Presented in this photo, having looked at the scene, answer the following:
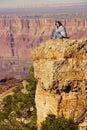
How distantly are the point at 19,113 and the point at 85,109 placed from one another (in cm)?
1124

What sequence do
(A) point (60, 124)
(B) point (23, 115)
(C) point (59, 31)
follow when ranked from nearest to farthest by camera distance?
(A) point (60, 124) → (C) point (59, 31) → (B) point (23, 115)

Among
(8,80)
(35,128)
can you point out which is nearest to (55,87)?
(35,128)

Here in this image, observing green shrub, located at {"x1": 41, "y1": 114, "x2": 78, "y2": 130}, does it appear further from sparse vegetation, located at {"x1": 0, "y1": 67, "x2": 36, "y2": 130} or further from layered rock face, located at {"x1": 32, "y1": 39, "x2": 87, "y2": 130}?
sparse vegetation, located at {"x1": 0, "y1": 67, "x2": 36, "y2": 130}

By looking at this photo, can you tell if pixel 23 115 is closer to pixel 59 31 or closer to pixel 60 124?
pixel 59 31

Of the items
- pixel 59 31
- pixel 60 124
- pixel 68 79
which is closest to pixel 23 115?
pixel 59 31

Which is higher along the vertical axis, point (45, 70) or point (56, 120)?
point (45, 70)

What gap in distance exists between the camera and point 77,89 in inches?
724

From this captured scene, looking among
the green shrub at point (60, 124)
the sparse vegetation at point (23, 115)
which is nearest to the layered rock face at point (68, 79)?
the green shrub at point (60, 124)

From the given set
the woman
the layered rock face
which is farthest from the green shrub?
the woman

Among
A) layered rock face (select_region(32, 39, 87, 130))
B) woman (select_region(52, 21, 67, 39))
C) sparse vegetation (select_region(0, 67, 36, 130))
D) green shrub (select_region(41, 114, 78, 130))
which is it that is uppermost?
woman (select_region(52, 21, 67, 39))

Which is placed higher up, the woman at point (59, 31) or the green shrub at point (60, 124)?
the woman at point (59, 31)

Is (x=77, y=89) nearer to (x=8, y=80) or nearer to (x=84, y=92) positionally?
(x=84, y=92)

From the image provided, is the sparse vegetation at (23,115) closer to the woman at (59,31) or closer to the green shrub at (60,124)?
the green shrub at (60,124)

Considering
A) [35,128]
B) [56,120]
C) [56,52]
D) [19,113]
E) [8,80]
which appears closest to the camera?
[56,120]
